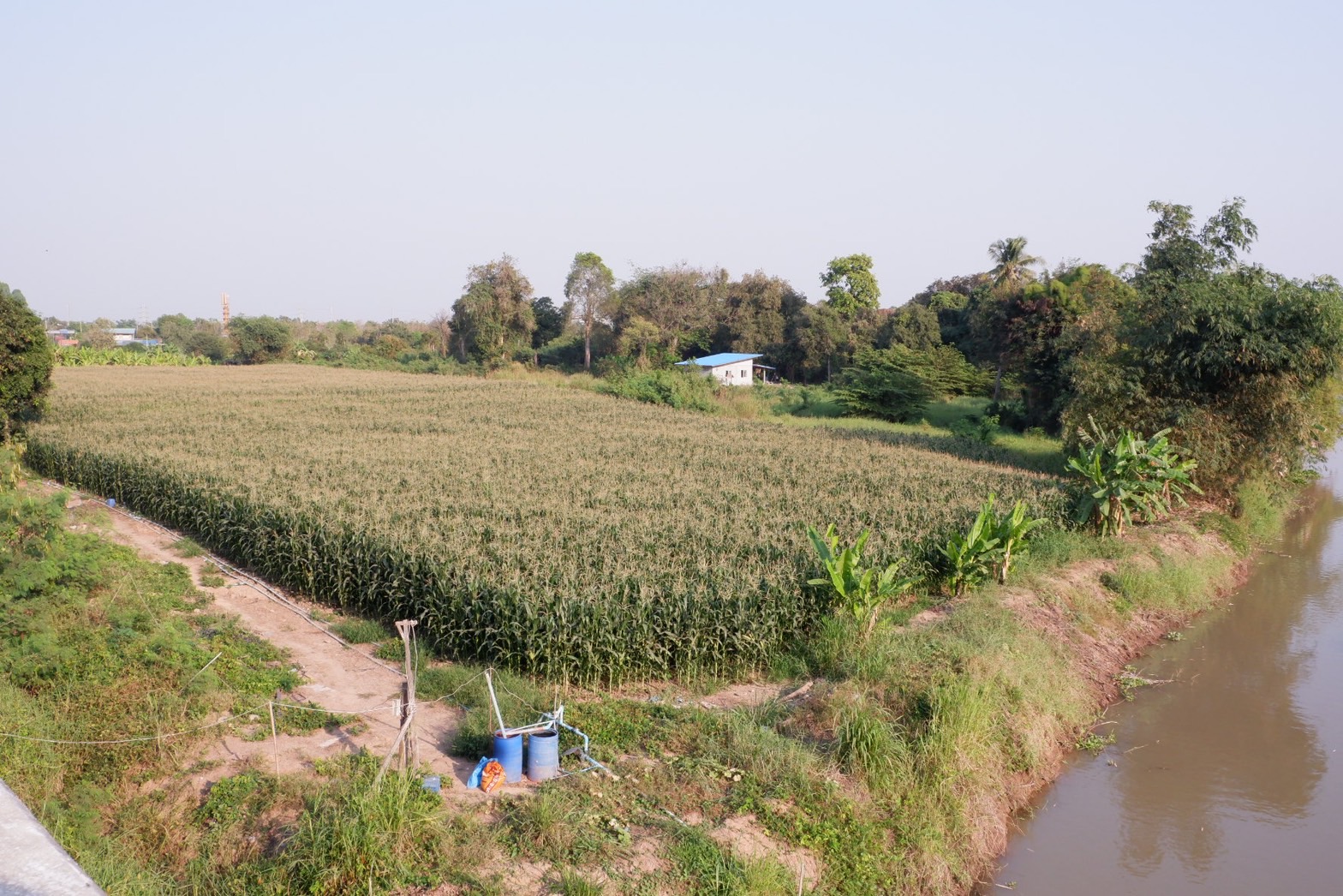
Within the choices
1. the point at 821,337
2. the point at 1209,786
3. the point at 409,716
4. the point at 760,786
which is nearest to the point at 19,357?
the point at 409,716

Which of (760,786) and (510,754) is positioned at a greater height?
(510,754)

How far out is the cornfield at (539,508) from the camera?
9375 mm

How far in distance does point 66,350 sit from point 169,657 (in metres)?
52.0

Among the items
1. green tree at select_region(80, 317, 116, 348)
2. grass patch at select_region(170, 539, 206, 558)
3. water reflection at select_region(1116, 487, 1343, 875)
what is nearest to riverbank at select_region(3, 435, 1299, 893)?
water reflection at select_region(1116, 487, 1343, 875)

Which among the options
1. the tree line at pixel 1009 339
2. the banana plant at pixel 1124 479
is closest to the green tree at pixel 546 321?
the tree line at pixel 1009 339

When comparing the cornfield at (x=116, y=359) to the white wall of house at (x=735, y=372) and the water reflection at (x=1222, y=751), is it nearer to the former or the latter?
the white wall of house at (x=735, y=372)

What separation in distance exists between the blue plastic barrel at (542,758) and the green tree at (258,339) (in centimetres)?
5790

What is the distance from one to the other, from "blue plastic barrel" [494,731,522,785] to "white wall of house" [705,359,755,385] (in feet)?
118

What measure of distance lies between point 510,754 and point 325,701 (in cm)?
241

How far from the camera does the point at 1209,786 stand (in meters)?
8.87

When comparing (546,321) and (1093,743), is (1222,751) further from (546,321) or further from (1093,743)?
(546,321)

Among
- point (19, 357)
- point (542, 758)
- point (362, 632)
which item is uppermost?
point (19, 357)

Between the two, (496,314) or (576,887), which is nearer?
(576,887)

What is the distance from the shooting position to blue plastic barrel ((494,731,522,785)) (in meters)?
6.81
